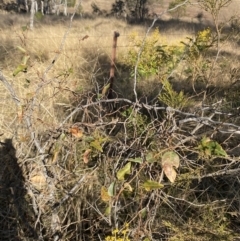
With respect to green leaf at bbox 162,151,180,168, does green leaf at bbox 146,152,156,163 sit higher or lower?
lower

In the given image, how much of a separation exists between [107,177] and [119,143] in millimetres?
196

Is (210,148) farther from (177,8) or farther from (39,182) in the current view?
(177,8)

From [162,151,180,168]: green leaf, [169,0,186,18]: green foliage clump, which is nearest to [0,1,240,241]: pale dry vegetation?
[162,151,180,168]: green leaf

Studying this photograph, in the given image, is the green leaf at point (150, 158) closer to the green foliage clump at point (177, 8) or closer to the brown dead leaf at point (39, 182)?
the green foliage clump at point (177, 8)

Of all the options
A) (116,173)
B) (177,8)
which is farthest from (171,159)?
(177,8)

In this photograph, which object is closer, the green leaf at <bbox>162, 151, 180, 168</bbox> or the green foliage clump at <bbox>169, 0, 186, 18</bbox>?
the green leaf at <bbox>162, 151, 180, 168</bbox>

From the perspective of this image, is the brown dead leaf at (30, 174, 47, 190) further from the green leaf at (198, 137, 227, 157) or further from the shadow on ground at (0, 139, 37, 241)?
the green leaf at (198, 137, 227, 157)

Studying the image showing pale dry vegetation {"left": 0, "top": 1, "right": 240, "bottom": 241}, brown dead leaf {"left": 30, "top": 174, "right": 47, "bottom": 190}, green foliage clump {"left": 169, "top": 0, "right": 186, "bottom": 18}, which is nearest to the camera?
pale dry vegetation {"left": 0, "top": 1, "right": 240, "bottom": 241}

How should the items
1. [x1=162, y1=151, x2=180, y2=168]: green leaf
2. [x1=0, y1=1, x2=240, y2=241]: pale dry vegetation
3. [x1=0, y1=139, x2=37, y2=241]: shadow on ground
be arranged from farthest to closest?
[x1=0, y1=139, x2=37, y2=241]: shadow on ground < [x1=0, y1=1, x2=240, y2=241]: pale dry vegetation < [x1=162, y1=151, x2=180, y2=168]: green leaf

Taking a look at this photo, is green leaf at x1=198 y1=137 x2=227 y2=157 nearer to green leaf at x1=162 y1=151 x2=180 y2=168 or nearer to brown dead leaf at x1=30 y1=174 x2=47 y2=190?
green leaf at x1=162 y1=151 x2=180 y2=168

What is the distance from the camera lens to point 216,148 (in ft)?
3.80

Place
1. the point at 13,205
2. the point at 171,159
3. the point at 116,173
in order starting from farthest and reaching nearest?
the point at 13,205
the point at 116,173
the point at 171,159

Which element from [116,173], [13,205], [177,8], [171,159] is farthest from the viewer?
[177,8]

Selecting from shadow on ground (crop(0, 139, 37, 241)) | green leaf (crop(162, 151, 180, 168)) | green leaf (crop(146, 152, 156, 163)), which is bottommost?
shadow on ground (crop(0, 139, 37, 241))
